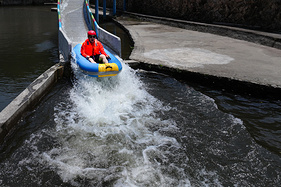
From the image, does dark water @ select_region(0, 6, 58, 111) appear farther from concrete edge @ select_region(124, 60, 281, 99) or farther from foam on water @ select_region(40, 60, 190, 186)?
concrete edge @ select_region(124, 60, 281, 99)

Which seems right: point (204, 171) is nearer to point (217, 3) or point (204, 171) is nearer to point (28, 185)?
point (28, 185)

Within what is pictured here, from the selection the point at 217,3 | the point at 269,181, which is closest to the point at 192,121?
the point at 269,181

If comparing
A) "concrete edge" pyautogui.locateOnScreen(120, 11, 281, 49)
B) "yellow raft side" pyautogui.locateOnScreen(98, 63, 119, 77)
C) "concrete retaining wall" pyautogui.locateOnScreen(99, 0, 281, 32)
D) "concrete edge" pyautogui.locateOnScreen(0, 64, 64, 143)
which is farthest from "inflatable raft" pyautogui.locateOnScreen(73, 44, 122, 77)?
"concrete retaining wall" pyautogui.locateOnScreen(99, 0, 281, 32)

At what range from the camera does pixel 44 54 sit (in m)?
9.40

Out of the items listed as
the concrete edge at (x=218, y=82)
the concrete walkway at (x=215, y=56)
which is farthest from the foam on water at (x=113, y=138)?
the concrete walkway at (x=215, y=56)

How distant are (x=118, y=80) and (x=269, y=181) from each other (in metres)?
3.63

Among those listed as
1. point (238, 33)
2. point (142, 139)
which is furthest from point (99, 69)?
point (238, 33)

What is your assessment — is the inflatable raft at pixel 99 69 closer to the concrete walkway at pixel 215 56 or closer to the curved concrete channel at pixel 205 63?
the curved concrete channel at pixel 205 63

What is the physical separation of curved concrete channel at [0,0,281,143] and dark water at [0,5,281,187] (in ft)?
0.97

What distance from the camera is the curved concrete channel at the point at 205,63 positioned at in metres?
5.30

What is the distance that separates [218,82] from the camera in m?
6.08

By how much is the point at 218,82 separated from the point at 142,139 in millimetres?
2858

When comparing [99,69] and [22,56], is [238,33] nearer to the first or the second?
[99,69]

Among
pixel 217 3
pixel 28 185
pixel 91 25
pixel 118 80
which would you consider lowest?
pixel 28 185
